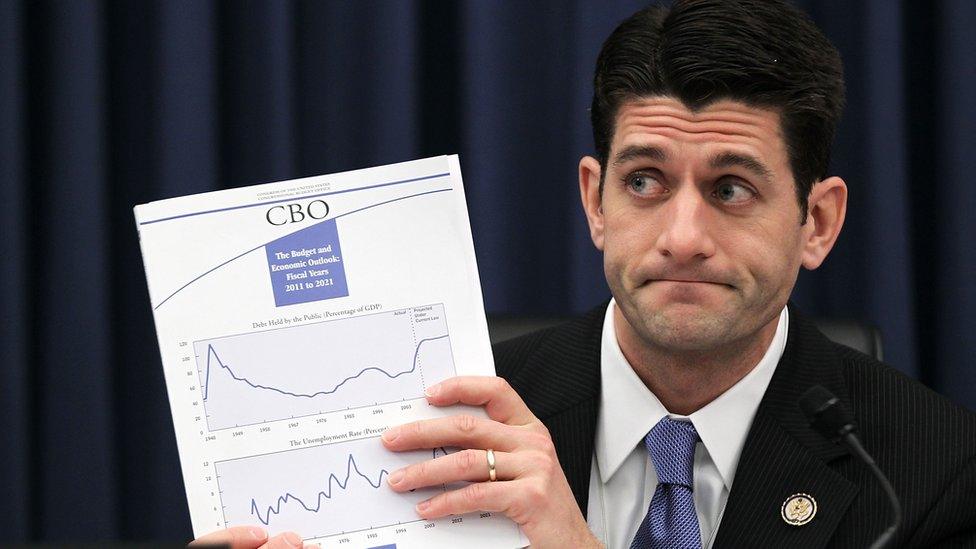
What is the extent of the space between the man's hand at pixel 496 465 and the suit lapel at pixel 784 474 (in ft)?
1.19

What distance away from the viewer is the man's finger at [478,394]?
1356 mm

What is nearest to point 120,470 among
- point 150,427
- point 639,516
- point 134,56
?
point 150,427

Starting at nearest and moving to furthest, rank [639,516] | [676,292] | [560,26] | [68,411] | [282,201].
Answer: [282,201] → [676,292] → [639,516] → [68,411] → [560,26]

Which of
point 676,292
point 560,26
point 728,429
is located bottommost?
point 728,429

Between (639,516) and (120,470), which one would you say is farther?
(120,470)

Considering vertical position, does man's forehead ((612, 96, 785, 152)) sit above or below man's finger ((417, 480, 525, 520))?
above

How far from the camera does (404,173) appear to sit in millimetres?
1393

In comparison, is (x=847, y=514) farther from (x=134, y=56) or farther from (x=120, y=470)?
(x=134, y=56)

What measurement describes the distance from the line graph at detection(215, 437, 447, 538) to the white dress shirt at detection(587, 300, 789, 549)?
521 millimetres

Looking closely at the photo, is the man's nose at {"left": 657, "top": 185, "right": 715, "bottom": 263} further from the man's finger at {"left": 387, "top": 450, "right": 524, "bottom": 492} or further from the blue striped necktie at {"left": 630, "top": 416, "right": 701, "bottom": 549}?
the man's finger at {"left": 387, "top": 450, "right": 524, "bottom": 492}

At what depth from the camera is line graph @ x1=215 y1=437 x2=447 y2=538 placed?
132 cm

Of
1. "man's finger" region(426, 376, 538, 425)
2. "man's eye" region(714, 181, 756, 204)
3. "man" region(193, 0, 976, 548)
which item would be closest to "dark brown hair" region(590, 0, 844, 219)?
"man" region(193, 0, 976, 548)

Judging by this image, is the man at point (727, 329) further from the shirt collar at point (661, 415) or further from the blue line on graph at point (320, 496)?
the blue line on graph at point (320, 496)

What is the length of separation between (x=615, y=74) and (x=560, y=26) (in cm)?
90
